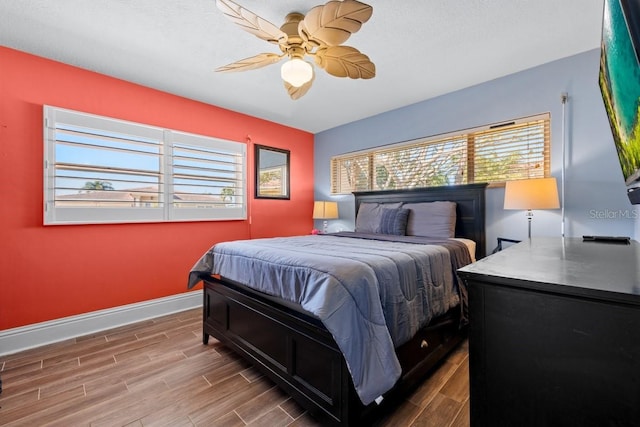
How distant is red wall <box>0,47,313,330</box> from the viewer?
234cm

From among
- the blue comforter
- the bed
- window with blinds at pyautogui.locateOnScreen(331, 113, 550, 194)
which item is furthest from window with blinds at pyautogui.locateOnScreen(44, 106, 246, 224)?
window with blinds at pyautogui.locateOnScreen(331, 113, 550, 194)

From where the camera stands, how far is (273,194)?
14.0 feet

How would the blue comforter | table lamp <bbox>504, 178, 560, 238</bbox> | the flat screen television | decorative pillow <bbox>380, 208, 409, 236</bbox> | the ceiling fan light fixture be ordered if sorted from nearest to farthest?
the flat screen television
the blue comforter
the ceiling fan light fixture
table lamp <bbox>504, 178, 560, 238</bbox>
decorative pillow <bbox>380, 208, 409, 236</bbox>

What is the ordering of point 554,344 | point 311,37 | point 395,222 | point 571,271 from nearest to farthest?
point 554,344
point 571,271
point 311,37
point 395,222

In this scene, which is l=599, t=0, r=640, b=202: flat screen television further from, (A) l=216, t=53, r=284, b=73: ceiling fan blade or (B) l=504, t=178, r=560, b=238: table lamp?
(A) l=216, t=53, r=284, b=73: ceiling fan blade

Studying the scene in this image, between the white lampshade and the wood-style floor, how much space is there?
1.31 m

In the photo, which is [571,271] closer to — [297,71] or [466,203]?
[297,71]

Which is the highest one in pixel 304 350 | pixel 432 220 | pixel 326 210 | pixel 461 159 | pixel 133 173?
pixel 461 159

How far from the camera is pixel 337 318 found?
1.35 m

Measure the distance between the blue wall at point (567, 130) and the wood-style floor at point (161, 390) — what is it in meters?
1.44

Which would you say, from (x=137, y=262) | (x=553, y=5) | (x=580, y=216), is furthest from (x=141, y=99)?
(x=580, y=216)

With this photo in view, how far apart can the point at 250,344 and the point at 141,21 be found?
2488 millimetres

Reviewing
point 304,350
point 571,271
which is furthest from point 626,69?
point 304,350

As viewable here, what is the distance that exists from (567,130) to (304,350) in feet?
9.58
